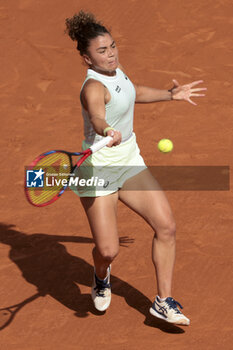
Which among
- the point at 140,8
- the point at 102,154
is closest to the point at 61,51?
the point at 140,8

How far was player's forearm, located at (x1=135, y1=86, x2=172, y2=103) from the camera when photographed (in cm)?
677

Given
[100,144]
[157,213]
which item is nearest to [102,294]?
[157,213]

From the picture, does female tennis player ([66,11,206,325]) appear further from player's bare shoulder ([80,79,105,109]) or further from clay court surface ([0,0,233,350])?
clay court surface ([0,0,233,350])

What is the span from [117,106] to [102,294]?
68.6 inches

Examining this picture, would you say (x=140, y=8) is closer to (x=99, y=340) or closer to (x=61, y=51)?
(x=61, y=51)

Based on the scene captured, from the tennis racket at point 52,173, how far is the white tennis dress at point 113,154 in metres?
0.15

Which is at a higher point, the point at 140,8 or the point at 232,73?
the point at 140,8

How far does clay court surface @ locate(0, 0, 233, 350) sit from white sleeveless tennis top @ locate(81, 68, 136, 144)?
5.40 ft

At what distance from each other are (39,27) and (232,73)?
3.35 m

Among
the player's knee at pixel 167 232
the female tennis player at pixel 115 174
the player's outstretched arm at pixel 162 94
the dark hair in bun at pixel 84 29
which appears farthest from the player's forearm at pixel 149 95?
the player's knee at pixel 167 232

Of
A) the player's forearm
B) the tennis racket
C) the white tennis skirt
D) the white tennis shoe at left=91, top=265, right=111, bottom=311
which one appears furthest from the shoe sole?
the player's forearm

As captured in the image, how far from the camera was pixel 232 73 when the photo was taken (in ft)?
38.9

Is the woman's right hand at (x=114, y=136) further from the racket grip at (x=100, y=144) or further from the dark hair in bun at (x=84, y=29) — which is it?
the dark hair in bun at (x=84, y=29)

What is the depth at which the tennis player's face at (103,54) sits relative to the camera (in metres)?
6.32
